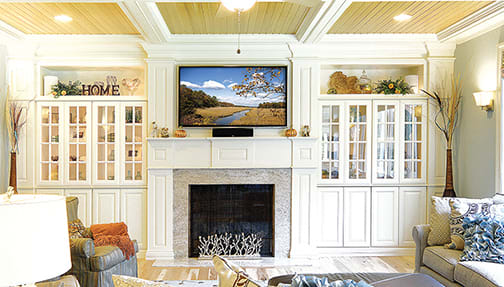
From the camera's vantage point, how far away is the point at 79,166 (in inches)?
213

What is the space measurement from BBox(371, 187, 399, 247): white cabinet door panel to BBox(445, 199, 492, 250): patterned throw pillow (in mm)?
1705

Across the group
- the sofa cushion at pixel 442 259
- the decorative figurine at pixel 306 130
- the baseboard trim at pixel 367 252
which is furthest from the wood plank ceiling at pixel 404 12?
the baseboard trim at pixel 367 252

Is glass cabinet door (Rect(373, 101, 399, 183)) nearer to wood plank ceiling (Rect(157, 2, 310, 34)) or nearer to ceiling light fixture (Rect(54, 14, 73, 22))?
wood plank ceiling (Rect(157, 2, 310, 34))

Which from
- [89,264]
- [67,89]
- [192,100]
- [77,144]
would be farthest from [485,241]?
[67,89]

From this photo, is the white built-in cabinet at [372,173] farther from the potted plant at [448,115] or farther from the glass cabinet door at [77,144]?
the glass cabinet door at [77,144]

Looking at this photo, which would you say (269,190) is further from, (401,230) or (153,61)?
(153,61)

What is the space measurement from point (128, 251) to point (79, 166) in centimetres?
190

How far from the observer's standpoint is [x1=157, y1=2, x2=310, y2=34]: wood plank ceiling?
4.09 m

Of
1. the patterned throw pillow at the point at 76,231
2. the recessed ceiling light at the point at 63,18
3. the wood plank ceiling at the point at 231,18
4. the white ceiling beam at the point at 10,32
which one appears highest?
the wood plank ceiling at the point at 231,18

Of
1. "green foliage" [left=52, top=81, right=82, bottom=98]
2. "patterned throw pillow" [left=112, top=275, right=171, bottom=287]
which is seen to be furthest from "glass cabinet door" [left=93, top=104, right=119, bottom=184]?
"patterned throw pillow" [left=112, top=275, right=171, bottom=287]

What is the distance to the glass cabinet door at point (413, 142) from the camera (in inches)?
215

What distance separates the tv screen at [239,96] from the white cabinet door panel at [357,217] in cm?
135

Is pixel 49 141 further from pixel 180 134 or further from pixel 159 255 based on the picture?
pixel 159 255

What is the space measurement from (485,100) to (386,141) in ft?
4.22
